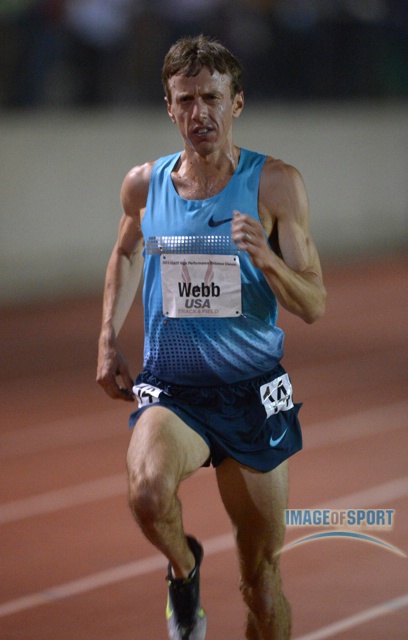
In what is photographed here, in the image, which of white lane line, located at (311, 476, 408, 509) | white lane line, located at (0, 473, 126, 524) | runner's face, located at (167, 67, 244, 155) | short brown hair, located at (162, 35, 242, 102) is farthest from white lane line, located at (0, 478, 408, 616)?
short brown hair, located at (162, 35, 242, 102)

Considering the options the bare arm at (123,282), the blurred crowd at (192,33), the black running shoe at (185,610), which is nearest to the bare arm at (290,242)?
the bare arm at (123,282)

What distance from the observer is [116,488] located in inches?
267

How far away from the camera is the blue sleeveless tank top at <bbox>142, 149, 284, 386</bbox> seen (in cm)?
383

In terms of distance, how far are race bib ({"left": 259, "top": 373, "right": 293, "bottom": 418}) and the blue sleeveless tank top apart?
69 millimetres

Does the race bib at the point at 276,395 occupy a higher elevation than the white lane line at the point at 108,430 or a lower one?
higher

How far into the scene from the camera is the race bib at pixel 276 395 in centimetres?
395

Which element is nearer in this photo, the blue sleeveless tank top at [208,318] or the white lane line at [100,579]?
the blue sleeveless tank top at [208,318]

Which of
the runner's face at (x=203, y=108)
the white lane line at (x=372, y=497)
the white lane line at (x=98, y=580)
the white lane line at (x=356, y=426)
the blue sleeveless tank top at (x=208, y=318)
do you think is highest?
the runner's face at (x=203, y=108)

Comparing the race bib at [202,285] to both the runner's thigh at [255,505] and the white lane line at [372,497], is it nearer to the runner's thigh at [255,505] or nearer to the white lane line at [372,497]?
the runner's thigh at [255,505]

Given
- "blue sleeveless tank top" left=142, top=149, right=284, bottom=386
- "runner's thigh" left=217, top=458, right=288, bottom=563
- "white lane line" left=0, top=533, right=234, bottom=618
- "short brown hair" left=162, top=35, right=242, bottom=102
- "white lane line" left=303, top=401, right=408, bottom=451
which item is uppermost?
"short brown hair" left=162, top=35, right=242, bottom=102

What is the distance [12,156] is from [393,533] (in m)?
9.15

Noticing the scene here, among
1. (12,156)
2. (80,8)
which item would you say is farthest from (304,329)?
(80,8)

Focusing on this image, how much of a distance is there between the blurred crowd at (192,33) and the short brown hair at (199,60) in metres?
10.4

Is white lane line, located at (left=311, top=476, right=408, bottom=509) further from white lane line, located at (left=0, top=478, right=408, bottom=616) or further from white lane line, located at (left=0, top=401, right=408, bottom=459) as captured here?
white lane line, located at (left=0, top=401, right=408, bottom=459)
